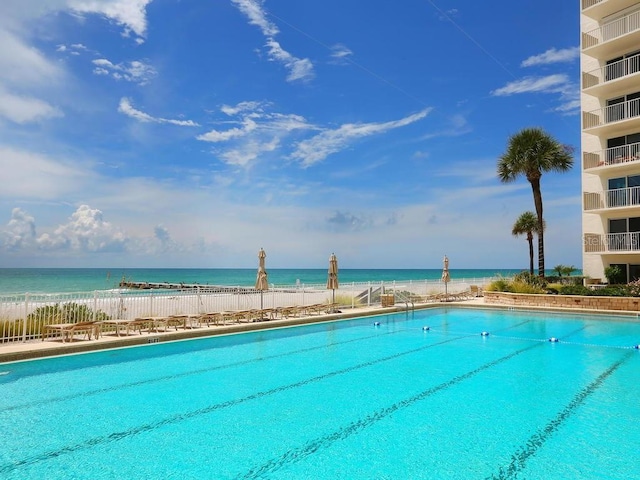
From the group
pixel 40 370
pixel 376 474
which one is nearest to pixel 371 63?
pixel 40 370

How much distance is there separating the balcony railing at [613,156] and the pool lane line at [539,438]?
1936 centimetres

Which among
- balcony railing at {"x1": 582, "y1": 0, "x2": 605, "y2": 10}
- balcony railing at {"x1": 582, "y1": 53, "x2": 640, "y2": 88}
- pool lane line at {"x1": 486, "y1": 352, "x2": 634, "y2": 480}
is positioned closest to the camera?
pool lane line at {"x1": 486, "y1": 352, "x2": 634, "y2": 480}

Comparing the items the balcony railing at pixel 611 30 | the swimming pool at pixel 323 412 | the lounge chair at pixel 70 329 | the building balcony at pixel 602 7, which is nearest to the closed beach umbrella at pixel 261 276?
the swimming pool at pixel 323 412

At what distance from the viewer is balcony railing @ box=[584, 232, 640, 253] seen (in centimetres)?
2350

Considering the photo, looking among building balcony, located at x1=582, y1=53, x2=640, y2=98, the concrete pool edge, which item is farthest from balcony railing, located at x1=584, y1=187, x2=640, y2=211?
the concrete pool edge

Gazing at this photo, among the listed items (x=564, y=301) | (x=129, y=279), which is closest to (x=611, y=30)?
(x=564, y=301)

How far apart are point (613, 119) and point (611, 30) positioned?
4966 mm

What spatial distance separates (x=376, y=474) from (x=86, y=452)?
356 centimetres

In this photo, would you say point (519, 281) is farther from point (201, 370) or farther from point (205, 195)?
point (205, 195)

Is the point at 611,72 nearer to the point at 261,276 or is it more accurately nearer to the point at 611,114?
the point at 611,114

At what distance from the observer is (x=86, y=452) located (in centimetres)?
566

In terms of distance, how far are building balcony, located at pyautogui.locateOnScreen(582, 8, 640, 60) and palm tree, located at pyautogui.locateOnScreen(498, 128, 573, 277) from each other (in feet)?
16.6

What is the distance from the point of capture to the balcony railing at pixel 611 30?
24375mm

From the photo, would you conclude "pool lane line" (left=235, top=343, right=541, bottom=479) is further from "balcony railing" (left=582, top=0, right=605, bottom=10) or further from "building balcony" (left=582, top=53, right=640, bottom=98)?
"balcony railing" (left=582, top=0, right=605, bottom=10)
